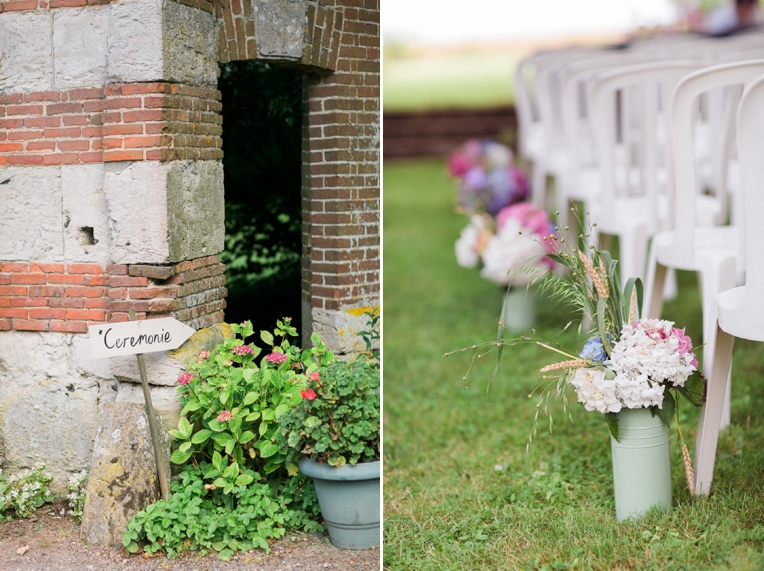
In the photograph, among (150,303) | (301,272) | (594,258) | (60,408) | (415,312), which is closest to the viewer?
(594,258)

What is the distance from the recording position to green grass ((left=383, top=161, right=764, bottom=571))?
285 cm

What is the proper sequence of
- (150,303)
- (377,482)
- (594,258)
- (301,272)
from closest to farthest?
(594,258) < (377,482) < (150,303) < (301,272)

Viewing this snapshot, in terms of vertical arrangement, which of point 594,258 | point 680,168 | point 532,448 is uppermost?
point 680,168

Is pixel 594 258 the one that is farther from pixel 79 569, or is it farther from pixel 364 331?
pixel 79 569

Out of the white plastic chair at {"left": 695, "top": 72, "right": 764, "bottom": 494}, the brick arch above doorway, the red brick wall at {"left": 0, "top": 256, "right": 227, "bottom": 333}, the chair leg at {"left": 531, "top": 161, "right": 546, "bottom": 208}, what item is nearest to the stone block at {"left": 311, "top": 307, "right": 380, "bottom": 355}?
the red brick wall at {"left": 0, "top": 256, "right": 227, "bottom": 333}

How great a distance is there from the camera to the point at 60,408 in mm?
3900

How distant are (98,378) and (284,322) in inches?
35.2

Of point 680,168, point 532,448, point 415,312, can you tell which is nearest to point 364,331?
point 532,448

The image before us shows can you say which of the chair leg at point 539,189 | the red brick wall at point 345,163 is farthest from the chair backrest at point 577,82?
the red brick wall at point 345,163

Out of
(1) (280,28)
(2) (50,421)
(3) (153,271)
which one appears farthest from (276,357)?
(1) (280,28)

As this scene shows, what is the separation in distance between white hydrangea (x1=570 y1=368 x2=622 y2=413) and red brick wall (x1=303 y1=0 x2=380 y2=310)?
165 cm

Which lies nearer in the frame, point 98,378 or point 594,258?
point 594,258

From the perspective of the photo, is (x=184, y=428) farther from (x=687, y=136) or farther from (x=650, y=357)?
(x=687, y=136)

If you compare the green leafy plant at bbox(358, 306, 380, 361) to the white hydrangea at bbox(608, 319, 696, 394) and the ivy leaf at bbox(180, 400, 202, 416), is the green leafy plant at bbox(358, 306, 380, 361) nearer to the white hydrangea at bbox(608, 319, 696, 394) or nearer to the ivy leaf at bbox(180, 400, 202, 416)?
the ivy leaf at bbox(180, 400, 202, 416)
